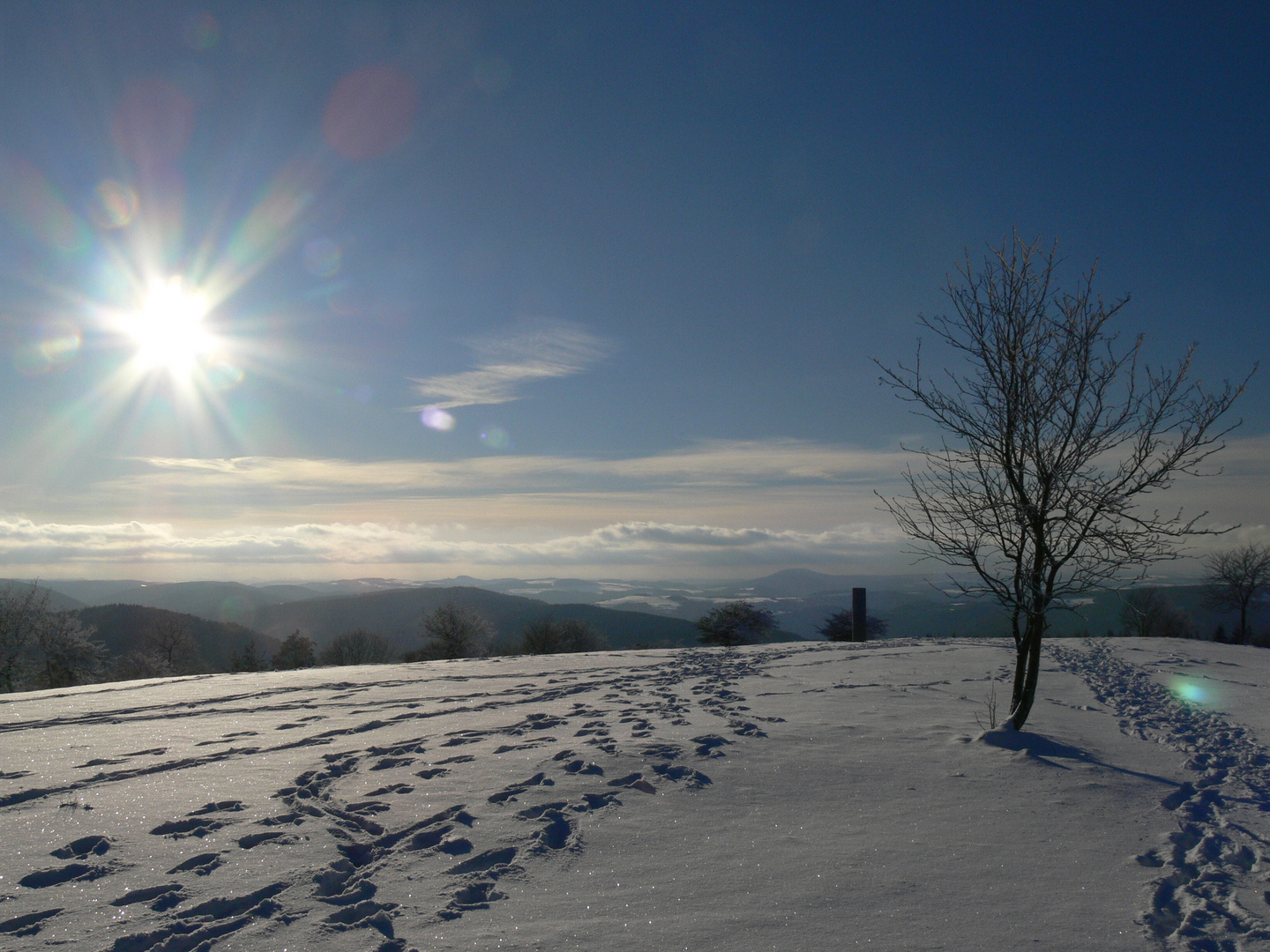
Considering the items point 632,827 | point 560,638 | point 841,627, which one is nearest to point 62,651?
point 560,638

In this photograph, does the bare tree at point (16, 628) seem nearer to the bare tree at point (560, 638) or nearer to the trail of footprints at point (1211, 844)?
the bare tree at point (560, 638)

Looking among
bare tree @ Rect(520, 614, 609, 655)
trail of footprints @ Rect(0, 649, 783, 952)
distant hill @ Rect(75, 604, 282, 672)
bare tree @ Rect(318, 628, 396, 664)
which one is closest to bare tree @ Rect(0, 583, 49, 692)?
bare tree @ Rect(318, 628, 396, 664)

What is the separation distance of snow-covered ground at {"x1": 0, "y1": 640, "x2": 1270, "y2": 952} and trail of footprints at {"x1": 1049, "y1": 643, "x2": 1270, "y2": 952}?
0.02 m

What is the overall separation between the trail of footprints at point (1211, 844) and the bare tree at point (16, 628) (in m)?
40.2

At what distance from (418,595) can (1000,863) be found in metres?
195

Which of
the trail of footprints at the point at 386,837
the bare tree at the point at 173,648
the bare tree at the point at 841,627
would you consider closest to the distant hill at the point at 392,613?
the bare tree at the point at 173,648

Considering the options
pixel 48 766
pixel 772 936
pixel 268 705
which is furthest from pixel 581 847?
pixel 268 705

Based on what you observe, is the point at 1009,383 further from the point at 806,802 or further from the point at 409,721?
the point at 409,721

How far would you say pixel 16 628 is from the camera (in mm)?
31688

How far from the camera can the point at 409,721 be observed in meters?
7.59

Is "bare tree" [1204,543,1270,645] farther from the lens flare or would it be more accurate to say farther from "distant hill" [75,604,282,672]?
"distant hill" [75,604,282,672]

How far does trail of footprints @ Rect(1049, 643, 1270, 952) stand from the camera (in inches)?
127

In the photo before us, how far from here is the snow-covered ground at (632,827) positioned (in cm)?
317

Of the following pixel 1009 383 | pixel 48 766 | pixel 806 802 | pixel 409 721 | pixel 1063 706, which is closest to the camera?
pixel 806 802
